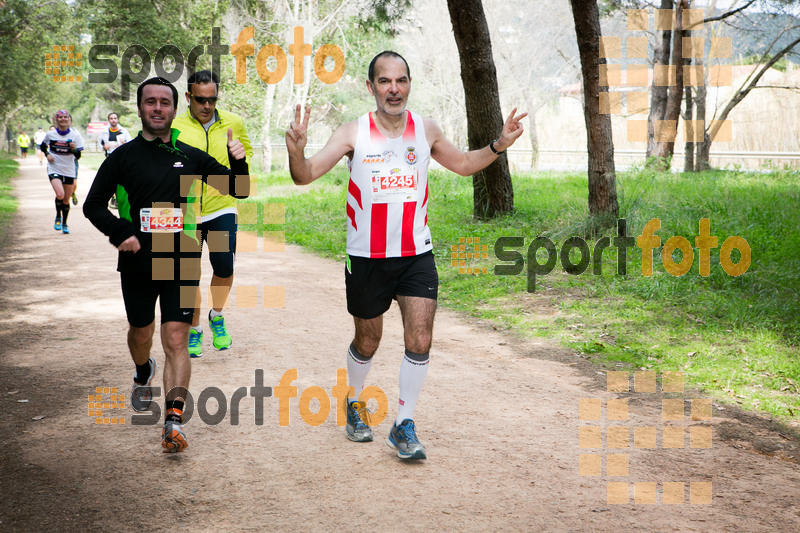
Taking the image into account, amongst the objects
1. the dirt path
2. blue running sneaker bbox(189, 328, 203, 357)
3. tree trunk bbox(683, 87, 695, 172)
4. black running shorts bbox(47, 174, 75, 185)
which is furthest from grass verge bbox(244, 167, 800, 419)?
tree trunk bbox(683, 87, 695, 172)

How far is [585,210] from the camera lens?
12609 mm

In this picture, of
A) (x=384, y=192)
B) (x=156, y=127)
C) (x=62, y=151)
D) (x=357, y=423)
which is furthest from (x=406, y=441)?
(x=62, y=151)

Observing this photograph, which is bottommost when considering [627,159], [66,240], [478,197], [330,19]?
[66,240]

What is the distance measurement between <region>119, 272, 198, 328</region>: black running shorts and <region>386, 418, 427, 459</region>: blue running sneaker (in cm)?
152

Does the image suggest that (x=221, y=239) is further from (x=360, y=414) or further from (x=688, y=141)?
(x=688, y=141)

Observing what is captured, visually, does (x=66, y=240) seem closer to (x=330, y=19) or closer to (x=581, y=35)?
(x=581, y=35)

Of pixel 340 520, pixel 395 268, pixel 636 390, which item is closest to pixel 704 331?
pixel 636 390

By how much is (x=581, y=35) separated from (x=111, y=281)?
7.79 meters

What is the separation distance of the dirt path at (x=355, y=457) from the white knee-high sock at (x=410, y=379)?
299 millimetres

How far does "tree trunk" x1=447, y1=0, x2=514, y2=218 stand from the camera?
1265cm

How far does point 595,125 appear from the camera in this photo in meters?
10.9

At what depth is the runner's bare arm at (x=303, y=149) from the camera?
13.5ft

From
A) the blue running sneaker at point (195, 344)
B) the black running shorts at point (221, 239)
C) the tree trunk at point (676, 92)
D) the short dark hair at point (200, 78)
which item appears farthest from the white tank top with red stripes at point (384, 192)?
the tree trunk at point (676, 92)

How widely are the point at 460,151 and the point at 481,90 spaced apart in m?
8.75
